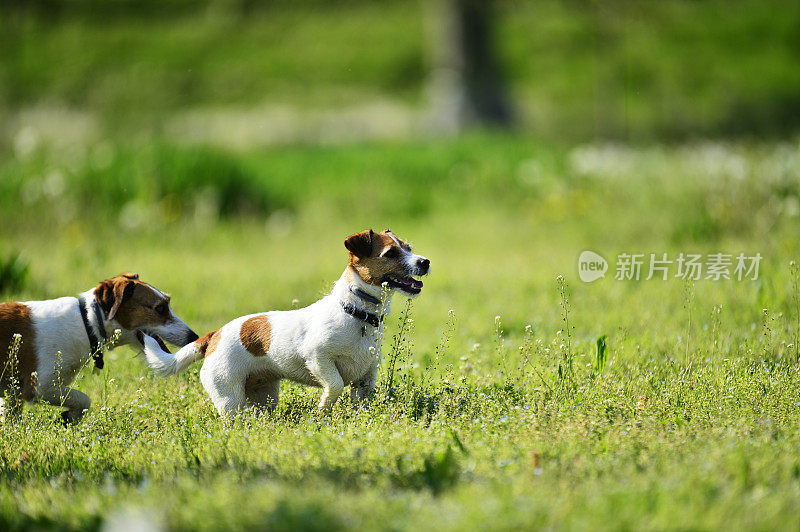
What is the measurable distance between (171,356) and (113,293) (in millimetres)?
517

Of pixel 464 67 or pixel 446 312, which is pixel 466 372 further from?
pixel 464 67

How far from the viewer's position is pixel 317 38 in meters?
38.6

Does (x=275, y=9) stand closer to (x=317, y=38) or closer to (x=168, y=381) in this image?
(x=317, y=38)

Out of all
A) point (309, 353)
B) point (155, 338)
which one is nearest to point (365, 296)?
point (309, 353)

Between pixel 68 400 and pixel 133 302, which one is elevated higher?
pixel 133 302

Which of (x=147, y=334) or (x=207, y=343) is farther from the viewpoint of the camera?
(x=147, y=334)

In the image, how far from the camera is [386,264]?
430cm

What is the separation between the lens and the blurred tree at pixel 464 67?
20.3 m

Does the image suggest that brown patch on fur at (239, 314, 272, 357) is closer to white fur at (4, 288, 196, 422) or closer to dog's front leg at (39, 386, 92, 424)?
white fur at (4, 288, 196, 422)

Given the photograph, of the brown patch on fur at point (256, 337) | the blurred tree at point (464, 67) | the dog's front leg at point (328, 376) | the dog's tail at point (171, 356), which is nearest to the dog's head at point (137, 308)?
the dog's tail at point (171, 356)

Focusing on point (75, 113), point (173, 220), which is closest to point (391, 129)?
point (75, 113)

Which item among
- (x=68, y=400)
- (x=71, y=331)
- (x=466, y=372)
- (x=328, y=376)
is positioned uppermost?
(x=71, y=331)

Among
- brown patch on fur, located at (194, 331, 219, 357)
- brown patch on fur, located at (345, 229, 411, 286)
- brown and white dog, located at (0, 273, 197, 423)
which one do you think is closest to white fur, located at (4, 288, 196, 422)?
brown and white dog, located at (0, 273, 197, 423)

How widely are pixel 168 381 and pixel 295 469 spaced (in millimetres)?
1742
